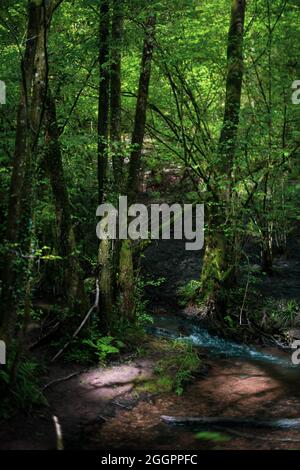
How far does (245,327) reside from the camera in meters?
11.5

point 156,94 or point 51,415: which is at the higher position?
point 156,94

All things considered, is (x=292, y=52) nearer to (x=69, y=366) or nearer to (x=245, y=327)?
(x=245, y=327)

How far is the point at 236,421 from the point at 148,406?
143 cm

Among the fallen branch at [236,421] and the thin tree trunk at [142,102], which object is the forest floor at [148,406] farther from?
the thin tree trunk at [142,102]

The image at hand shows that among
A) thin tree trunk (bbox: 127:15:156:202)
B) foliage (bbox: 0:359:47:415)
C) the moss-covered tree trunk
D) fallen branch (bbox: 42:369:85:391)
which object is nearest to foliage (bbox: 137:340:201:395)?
fallen branch (bbox: 42:369:85:391)

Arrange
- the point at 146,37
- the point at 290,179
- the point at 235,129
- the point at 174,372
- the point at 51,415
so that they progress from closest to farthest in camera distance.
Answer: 1. the point at 51,415
2. the point at 174,372
3. the point at 146,37
4. the point at 235,129
5. the point at 290,179

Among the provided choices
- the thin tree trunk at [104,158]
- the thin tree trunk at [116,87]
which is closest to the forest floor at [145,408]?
the thin tree trunk at [104,158]

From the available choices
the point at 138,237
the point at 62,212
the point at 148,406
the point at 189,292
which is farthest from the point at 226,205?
the point at 148,406

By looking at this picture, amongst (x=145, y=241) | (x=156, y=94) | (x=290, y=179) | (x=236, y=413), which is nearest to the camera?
(x=236, y=413)

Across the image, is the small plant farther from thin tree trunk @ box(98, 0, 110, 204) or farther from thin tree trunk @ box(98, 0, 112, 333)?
thin tree trunk @ box(98, 0, 110, 204)

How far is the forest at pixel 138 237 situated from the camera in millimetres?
6090

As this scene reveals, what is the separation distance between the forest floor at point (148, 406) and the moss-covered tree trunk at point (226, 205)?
228cm

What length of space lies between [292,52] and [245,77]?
155cm

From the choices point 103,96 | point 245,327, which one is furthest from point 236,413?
point 103,96
